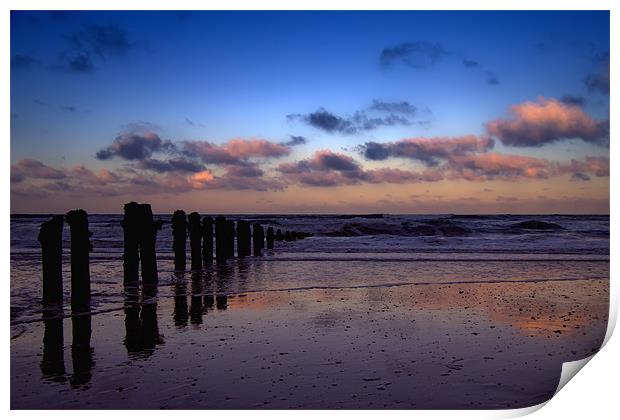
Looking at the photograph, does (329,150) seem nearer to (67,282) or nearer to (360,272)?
(360,272)

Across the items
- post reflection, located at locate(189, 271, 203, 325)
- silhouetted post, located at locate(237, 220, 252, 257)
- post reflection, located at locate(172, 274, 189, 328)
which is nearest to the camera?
post reflection, located at locate(172, 274, 189, 328)

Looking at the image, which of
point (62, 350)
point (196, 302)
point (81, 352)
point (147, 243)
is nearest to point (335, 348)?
point (81, 352)

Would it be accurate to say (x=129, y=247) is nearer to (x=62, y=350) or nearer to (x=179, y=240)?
(x=179, y=240)

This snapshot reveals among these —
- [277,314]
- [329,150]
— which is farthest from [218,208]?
[277,314]

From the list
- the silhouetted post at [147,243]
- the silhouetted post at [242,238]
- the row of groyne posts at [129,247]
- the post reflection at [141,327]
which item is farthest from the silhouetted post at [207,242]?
the post reflection at [141,327]

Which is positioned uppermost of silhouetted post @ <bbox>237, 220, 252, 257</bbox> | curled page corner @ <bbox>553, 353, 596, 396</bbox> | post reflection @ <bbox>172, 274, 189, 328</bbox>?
silhouetted post @ <bbox>237, 220, 252, 257</bbox>

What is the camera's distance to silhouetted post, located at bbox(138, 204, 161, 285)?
8.78 metres

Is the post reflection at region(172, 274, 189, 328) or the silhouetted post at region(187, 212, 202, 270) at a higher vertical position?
the silhouetted post at region(187, 212, 202, 270)

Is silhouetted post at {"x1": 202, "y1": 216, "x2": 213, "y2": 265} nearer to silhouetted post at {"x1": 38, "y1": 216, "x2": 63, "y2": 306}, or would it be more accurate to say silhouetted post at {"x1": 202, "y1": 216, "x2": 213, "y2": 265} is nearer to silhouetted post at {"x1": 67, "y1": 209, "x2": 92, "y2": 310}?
silhouetted post at {"x1": 67, "y1": 209, "x2": 92, "y2": 310}

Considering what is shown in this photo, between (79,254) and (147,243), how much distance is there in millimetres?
1946

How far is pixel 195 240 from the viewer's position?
37.4ft

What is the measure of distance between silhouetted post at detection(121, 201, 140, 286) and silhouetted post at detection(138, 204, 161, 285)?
0.37 ft

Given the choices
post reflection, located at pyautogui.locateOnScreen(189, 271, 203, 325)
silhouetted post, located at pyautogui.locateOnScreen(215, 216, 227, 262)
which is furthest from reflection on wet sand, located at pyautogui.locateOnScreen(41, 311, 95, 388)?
Result: silhouetted post, located at pyautogui.locateOnScreen(215, 216, 227, 262)
